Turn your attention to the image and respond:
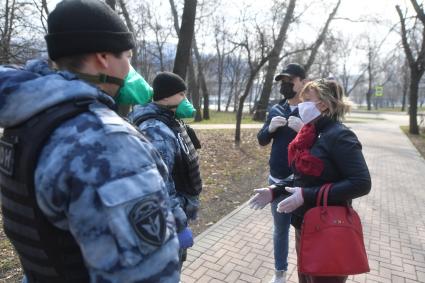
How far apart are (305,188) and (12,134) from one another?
1.93 meters

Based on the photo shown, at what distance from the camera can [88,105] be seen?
1146 millimetres

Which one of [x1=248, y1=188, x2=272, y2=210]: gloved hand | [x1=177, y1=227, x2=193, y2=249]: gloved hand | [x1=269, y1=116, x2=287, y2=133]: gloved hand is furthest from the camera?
[x1=269, y1=116, x2=287, y2=133]: gloved hand

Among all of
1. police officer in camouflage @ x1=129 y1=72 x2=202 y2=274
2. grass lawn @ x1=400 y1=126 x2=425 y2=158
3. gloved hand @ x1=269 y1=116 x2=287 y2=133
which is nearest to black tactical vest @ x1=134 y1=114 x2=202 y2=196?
police officer in camouflage @ x1=129 y1=72 x2=202 y2=274

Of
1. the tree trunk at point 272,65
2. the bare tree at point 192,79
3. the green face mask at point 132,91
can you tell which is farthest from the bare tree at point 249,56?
the green face mask at point 132,91

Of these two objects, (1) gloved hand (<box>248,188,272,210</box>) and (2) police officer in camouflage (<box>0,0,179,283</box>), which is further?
(1) gloved hand (<box>248,188,272,210</box>)

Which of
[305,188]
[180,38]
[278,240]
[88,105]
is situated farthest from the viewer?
[180,38]

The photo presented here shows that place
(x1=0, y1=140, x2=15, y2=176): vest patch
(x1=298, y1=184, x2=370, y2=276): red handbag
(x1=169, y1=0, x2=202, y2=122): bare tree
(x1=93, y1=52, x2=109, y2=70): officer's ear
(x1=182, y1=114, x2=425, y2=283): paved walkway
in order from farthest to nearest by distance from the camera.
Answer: (x1=169, y1=0, x2=202, y2=122): bare tree
(x1=182, y1=114, x2=425, y2=283): paved walkway
(x1=298, y1=184, x2=370, y2=276): red handbag
(x1=93, y1=52, x2=109, y2=70): officer's ear
(x1=0, y1=140, x2=15, y2=176): vest patch

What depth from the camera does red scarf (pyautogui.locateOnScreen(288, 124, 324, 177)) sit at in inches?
99.7

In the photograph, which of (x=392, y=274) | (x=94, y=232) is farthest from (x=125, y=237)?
(x=392, y=274)

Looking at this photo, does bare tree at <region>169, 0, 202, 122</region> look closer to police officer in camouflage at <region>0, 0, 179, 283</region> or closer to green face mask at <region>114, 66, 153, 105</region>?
green face mask at <region>114, 66, 153, 105</region>

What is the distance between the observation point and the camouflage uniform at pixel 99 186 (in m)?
1.04

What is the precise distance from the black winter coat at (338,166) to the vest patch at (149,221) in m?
1.62

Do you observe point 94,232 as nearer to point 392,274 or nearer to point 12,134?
point 12,134

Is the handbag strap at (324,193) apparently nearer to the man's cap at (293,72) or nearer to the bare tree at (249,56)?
the man's cap at (293,72)
